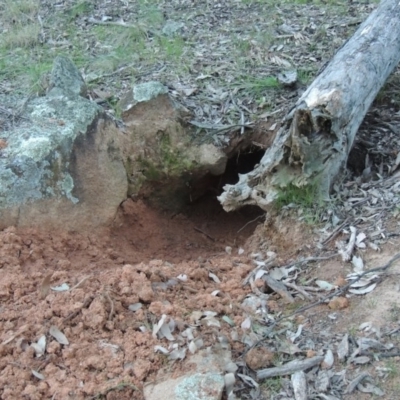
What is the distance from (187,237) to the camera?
494cm

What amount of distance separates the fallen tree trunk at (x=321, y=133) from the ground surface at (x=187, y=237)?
21 centimetres

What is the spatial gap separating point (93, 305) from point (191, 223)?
220 cm

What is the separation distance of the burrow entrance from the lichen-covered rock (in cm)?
26

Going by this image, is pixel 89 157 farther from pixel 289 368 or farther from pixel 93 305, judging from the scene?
pixel 289 368

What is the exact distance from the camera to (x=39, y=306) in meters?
3.18

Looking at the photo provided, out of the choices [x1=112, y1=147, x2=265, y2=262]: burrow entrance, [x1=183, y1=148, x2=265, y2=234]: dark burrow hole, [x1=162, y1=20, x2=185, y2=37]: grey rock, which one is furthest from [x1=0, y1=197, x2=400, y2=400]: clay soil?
[x1=162, y1=20, x2=185, y2=37]: grey rock

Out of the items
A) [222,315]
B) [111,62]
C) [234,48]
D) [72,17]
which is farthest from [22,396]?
[72,17]

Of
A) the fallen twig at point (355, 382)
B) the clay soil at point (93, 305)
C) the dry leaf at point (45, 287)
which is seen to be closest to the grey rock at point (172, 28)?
the clay soil at point (93, 305)

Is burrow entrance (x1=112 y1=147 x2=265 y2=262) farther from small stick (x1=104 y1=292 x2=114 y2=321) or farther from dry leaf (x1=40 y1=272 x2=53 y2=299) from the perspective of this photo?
small stick (x1=104 y1=292 x2=114 y2=321)

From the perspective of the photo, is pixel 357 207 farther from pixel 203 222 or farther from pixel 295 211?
pixel 203 222

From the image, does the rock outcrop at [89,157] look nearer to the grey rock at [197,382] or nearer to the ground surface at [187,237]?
the ground surface at [187,237]

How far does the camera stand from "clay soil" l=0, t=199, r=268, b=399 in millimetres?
2818

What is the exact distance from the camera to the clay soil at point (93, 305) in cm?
282

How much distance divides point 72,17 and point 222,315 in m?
4.80
